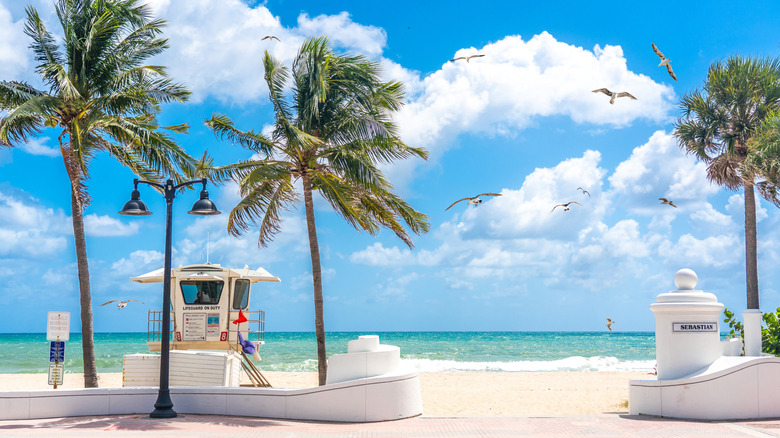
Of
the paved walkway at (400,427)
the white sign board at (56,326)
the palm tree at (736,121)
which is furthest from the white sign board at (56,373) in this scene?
the palm tree at (736,121)

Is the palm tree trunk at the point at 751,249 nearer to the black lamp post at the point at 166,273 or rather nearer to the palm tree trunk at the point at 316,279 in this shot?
the palm tree trunk at the point at 316,279

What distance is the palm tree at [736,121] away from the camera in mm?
21484

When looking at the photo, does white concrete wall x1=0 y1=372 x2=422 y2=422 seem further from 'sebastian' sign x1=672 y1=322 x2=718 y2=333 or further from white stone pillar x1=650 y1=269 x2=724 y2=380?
'sebastian' sign x1=672 y1=322 x2=718 y2=333

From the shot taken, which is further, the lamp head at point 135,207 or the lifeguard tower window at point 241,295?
the lifeguard tower window at point 241,295

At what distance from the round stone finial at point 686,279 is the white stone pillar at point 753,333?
138cm

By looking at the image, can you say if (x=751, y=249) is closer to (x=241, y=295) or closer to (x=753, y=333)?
(x=753, y=333)

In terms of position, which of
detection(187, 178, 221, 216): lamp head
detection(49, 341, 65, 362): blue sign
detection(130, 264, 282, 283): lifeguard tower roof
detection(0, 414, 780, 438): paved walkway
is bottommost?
detection(0, 414, 780, 438): paved walkway

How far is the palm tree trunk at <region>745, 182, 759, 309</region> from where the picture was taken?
2130 cm

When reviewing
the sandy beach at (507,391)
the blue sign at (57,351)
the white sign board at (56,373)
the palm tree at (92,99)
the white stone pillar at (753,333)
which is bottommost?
the sandy beach at (507,391)

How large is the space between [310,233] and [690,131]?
1366cm

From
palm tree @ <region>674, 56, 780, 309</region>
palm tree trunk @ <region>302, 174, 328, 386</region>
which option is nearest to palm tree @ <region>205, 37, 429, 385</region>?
palm tree trunk @ <region>302, 174, 328, 386</region>

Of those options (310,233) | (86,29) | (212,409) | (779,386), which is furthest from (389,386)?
(86,29)

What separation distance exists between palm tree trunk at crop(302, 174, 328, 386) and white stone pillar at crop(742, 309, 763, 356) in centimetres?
905

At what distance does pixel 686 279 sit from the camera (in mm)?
12648
